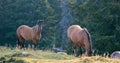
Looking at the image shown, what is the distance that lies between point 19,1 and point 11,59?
1332 inches

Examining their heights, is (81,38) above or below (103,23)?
below

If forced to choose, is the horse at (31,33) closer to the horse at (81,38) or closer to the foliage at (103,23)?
the horse at (81,38)

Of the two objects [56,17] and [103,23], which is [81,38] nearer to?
[103,23]

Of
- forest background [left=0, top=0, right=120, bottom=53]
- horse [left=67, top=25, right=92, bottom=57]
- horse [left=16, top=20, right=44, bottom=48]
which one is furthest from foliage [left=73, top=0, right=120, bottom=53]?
horse [left=67, top=25, right=92, bottom=57]

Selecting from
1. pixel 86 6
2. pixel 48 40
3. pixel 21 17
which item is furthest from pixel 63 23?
pixel 86 6

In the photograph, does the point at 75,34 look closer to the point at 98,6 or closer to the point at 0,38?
the point at 98,6

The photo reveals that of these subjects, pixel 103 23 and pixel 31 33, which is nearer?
pixel 31 33

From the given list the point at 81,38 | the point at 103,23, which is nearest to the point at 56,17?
the point at 103,23

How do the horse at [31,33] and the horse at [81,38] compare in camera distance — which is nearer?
the horse at [81,38]

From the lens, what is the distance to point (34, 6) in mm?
44812

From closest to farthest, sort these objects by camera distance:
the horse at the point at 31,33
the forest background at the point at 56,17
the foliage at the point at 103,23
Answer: the horse at the point at 31,33 → the foliage at the point at 103,23 → the forest background at the point at 56,17

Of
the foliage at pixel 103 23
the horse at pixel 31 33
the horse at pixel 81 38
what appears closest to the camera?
the horse at pixel 81 38

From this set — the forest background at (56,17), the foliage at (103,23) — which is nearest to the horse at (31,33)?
the foliage at (103,23)

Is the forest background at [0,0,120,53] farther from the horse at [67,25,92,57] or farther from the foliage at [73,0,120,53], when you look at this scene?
the horse at [67,25,92,57]
